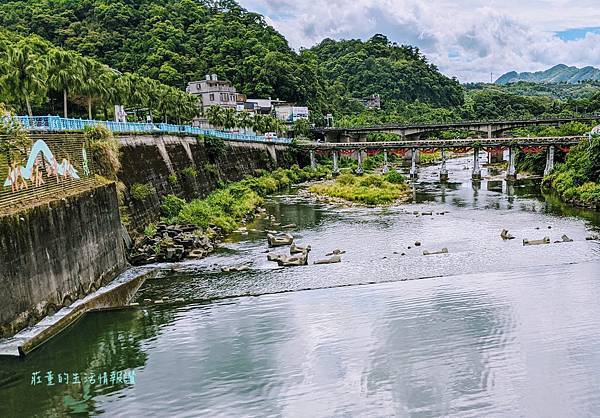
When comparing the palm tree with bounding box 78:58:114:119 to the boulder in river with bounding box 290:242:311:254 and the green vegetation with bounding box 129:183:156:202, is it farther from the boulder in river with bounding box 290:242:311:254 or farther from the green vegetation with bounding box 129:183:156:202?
the boulder in river with bounding box 290:242:311:254

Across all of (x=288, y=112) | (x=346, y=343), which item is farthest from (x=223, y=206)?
(x=288, y=112)

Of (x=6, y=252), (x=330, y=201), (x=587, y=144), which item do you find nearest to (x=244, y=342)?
(x=6, y=252)

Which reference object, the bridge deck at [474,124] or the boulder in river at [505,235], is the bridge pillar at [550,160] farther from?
the boulder in river at [505,235]

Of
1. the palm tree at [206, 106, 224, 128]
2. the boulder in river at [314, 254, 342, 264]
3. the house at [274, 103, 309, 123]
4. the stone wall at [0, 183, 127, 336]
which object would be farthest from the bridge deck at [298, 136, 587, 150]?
the stone wall at [0, 183, 127, 336]

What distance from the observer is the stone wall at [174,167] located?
27156 mm

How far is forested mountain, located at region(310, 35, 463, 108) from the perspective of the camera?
417ft

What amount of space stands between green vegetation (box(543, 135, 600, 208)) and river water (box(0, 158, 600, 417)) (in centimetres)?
1352

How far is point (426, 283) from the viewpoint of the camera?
1962cm

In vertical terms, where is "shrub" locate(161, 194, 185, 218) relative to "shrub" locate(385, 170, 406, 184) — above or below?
above

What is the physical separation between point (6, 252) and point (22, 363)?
2858mm

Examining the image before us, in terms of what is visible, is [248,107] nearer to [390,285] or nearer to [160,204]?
[160,204]

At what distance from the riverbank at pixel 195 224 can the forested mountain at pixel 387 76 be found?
284ft

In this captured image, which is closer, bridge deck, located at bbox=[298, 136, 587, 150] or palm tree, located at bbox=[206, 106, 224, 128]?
bridge deck, located at bbox=[298, 136, 587, 150]

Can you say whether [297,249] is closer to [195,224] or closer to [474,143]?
[195,224]
